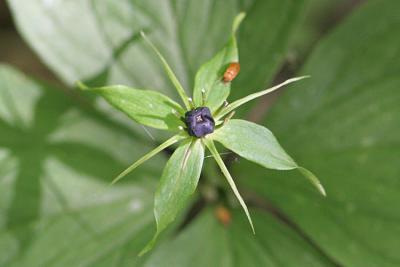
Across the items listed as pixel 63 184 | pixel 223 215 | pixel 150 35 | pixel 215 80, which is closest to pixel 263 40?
pixel 150 35

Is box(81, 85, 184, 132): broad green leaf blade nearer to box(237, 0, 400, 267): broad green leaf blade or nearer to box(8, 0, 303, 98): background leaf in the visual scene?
box(8, 0, 303, 98): background leaf

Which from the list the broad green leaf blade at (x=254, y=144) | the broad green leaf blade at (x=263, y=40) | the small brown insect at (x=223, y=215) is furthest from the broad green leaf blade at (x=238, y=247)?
the broad green leaf blade at (x=254, y=144)

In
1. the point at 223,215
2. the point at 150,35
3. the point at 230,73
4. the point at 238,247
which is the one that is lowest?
the point at 238,247

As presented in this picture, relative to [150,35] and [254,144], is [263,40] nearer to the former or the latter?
[150,35]

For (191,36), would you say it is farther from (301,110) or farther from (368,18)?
(368,18)

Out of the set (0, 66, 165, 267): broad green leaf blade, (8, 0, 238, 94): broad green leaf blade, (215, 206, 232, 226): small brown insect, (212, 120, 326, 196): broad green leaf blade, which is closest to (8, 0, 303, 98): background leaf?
(8, 0, 238, 94): broad green leaf blade

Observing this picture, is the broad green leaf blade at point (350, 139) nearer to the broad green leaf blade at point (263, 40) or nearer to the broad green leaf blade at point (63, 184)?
the broad green leaf blade at point (263, 40)
